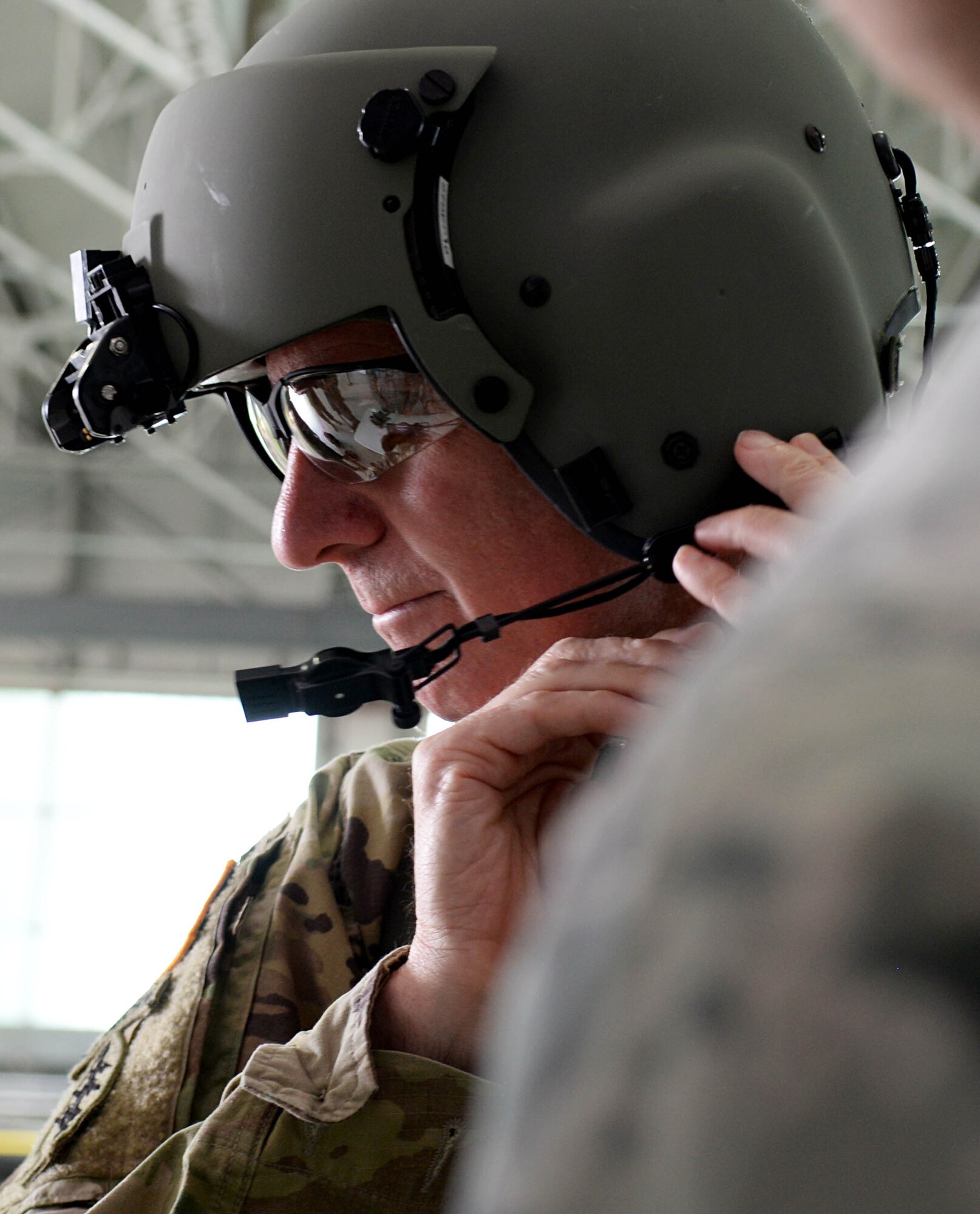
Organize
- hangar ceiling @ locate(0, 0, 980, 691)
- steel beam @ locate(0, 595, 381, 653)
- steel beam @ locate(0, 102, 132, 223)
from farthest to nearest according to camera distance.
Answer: steel beam @ locate(0, 595, 381, 653), steel beam @ locate(0, 102, 132, 223), hangar ceiling @ locate(0, 0, 980, 691)

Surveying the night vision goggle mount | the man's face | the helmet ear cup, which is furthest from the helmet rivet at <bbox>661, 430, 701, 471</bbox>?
the night vision goggle mount

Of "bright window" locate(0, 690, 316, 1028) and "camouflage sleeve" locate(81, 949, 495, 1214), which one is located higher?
"camouflage sleeve" locate(81, 949, 495, 1214)

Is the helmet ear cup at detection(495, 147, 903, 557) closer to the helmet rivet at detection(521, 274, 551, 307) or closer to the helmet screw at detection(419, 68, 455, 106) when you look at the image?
the helmet rivet at detection(521, 274, 551, 307)

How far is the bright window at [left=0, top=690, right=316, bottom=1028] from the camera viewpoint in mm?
10266

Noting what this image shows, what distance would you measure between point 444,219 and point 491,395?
16 cm

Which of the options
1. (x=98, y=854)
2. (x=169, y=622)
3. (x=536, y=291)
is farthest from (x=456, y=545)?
(x=98, y=854)

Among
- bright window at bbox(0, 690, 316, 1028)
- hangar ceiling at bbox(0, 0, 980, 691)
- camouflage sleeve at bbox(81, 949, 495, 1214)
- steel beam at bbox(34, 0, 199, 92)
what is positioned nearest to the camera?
camouflage sleeve at bbox(81, 949, 495, 1214)

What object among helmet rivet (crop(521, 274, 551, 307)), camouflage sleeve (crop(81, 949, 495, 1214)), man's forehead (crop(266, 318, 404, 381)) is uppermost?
helmet rivet (crop(521, 274, 551, 307))

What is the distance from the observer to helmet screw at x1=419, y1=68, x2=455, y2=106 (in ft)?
3.69

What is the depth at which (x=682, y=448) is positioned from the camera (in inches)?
45.0

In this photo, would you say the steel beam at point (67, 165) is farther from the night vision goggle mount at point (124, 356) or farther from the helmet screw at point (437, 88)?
the helmet screw at point (437, 88)

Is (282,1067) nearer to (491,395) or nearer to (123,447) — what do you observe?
(491,395)

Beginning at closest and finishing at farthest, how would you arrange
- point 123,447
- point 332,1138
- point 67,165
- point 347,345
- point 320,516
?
point 332,1138, point 347,345, point 320,516, point 67,165, point 123,447

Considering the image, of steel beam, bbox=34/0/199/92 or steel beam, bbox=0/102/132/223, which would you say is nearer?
steel beam, bbox=34/0/199/92
